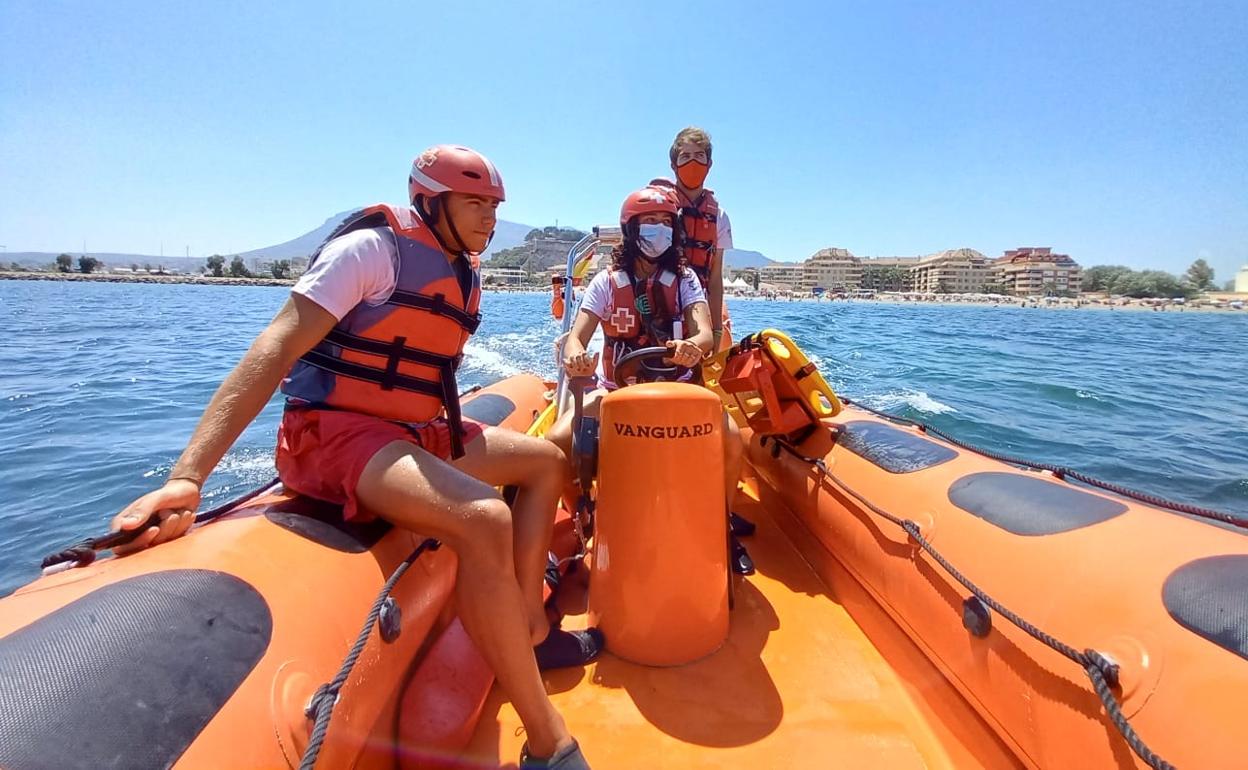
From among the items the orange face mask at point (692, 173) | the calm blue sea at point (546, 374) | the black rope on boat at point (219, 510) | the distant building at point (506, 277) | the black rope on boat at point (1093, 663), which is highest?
Result: the distant building at point (506, 277)

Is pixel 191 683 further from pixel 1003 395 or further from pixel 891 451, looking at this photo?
pixel 1003 395

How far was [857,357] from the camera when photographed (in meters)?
13.6

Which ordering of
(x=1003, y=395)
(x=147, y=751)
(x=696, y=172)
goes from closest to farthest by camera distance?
(x=147, y=751) → (x=696, y=172) → (x=1003, y=395)

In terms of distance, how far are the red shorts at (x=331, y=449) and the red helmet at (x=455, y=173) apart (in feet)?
2.47

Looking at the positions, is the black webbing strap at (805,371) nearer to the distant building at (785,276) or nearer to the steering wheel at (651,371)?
the steering wheel at (651,371)

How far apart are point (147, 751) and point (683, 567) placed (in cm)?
150

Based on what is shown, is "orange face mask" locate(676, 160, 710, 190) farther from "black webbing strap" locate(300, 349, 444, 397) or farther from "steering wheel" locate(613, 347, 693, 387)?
"black webbing strap" locate(300, 349, 444, 397)

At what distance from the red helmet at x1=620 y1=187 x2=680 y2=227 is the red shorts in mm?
1841

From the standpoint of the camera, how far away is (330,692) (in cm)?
125

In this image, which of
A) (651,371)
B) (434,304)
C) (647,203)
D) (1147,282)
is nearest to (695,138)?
(647,203)

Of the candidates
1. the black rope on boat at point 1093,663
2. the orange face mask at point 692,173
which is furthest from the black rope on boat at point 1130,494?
the orange face mask at point 692,173

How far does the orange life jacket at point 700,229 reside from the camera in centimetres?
418

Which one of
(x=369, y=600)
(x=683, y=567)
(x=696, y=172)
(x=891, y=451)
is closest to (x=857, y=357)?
(x=696, y=172)

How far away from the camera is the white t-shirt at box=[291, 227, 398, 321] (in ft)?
5.26
